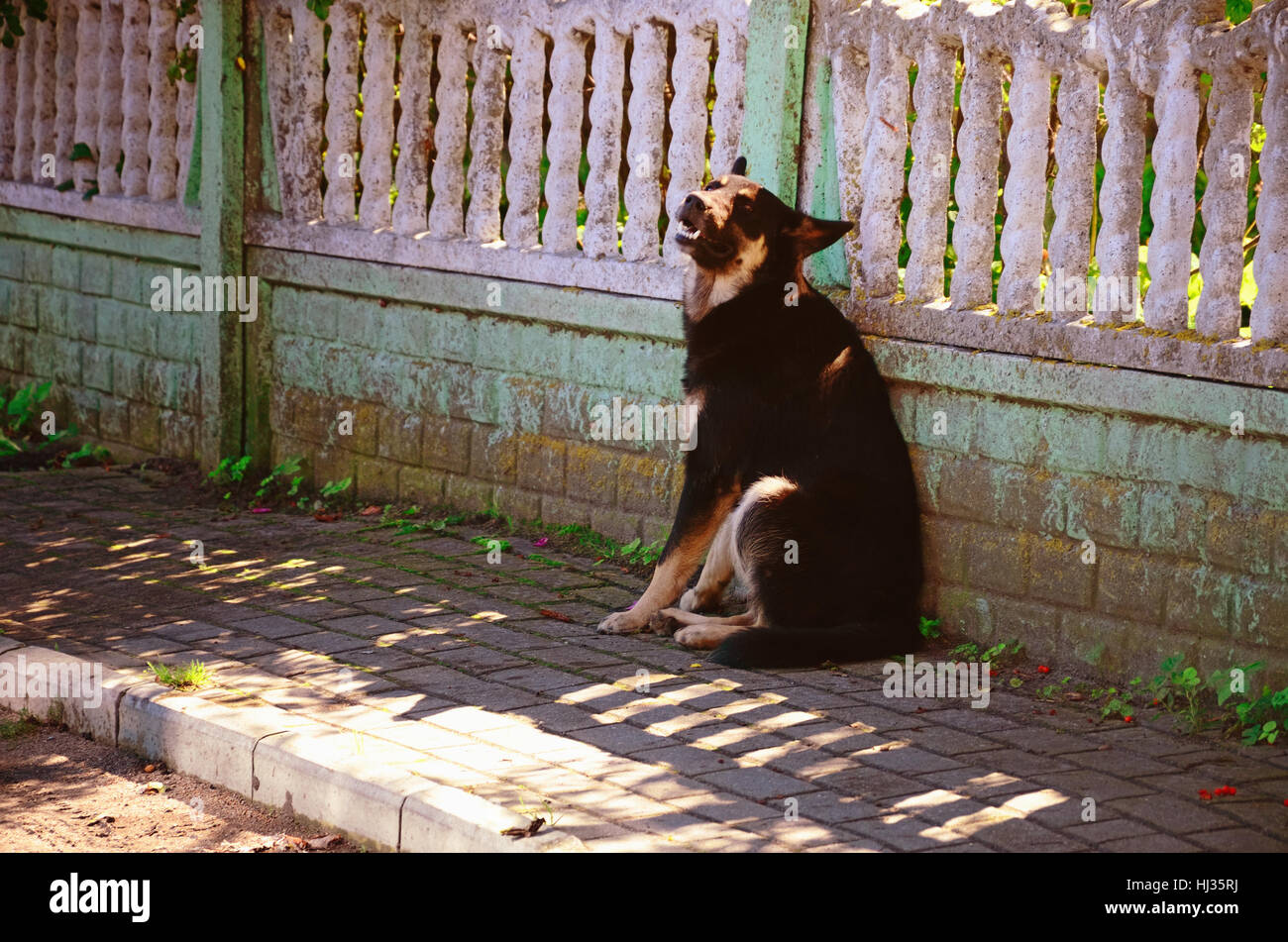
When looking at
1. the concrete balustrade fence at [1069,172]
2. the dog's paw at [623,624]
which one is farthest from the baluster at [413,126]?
the dog's paw at [623,624]

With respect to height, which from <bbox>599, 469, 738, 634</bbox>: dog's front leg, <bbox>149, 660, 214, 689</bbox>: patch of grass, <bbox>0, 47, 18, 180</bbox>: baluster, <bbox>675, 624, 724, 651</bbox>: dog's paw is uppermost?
<bbox>0, 47, 18, 180</bbox>: baluster

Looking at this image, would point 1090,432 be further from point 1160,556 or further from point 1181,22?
point 1181,22

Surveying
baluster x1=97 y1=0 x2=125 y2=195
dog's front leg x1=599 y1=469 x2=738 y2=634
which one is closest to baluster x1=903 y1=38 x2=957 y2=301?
dog's front leg x1=599 y1=469 x2=738 y2=634

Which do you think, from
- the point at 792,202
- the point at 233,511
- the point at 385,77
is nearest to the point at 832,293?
the point at 792,202

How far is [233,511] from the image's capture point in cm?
848

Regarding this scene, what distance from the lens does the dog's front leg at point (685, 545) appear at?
20.6ft

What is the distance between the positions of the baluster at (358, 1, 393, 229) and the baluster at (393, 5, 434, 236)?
123 mm

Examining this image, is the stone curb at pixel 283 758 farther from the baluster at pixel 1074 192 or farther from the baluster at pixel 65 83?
the baluster at pixel 65 83

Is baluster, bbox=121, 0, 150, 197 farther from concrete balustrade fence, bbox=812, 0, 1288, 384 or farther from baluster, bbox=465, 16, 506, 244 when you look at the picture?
concrete balustrade fence, bbox=812, 0, 1288, 384

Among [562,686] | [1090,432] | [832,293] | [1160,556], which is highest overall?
[832,293]

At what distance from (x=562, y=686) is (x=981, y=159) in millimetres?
2681

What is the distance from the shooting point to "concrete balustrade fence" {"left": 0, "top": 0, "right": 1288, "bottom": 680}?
546 centimetres

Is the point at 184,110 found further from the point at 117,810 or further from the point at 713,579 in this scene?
the point at 117,810

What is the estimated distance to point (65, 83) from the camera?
1002cm
